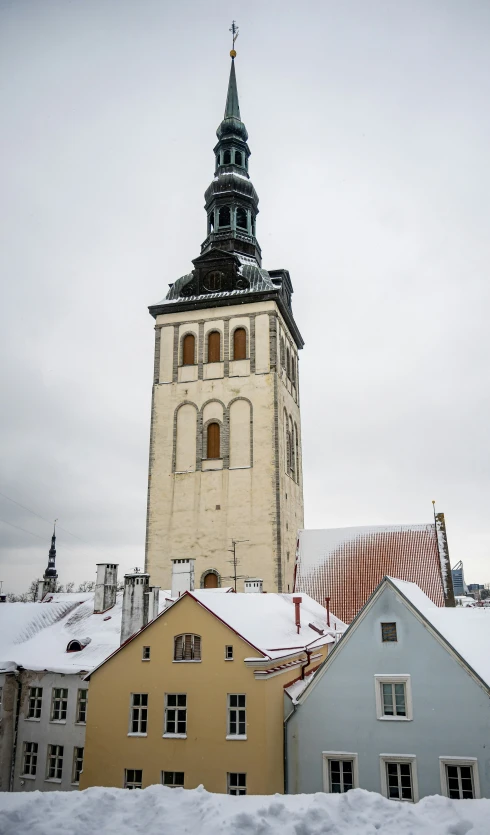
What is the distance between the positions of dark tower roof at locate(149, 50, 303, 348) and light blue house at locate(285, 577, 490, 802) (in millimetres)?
23229

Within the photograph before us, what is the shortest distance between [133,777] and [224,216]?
3269 cm

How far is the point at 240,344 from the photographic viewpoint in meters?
35.4

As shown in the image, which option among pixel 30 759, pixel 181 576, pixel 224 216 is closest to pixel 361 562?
pixel 181 576

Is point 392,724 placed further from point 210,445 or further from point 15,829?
point 210,445

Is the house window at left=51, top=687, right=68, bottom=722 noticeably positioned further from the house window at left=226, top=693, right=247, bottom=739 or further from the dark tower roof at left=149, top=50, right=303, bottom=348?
the dark tower roof at left=149, top=50, right=303, bottom=348

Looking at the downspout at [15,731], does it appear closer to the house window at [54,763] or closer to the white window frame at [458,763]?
the house window at [54,763]

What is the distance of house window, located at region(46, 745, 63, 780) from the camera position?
18.6m

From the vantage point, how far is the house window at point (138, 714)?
1617cm

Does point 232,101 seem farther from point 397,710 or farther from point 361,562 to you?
point 397,710

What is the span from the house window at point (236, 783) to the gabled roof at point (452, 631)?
2145 millimetres

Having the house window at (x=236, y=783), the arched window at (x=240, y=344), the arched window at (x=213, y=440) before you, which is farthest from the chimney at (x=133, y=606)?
the arched window at (x=240, y=344)

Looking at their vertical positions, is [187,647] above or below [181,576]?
below

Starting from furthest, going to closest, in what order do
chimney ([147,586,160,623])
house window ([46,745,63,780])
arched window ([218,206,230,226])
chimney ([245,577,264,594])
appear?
arched window ([218,206,230,226]), chimney ([245,577,264,594]), chimney ([147,586,160,623]), house window ([46,745,63,780])

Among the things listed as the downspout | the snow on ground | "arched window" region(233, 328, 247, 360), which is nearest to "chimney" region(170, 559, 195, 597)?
the downspout
